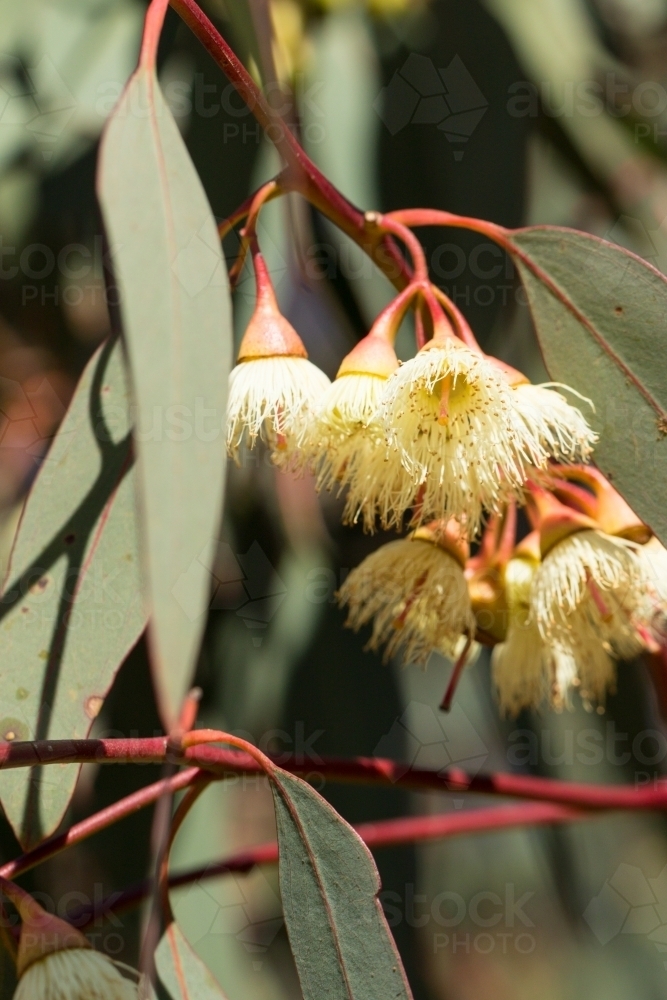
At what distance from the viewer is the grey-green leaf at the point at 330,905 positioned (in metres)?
0.67

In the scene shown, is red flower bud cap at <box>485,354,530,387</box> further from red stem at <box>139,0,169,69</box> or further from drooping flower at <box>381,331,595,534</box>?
red stem at <box>139,0,169,69</box>

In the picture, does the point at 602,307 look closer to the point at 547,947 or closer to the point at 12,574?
the point at 12,574

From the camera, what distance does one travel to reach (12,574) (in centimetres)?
82

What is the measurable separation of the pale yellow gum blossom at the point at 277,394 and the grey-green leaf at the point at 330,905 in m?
0.26

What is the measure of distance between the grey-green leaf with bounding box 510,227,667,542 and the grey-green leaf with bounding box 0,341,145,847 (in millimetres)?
368

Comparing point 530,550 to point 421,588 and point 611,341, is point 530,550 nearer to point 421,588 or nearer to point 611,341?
point 421,588

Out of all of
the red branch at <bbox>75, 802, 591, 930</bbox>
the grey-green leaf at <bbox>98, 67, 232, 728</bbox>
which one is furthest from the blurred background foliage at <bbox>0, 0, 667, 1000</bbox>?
the grey-green leaf at <bbox>98, 67, 232, 728</bbox>

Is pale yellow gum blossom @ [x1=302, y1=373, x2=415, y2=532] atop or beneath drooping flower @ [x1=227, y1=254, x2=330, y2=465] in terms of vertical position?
beneath

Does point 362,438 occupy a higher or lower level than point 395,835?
higher

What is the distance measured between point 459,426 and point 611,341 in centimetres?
14

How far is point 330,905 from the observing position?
70cm

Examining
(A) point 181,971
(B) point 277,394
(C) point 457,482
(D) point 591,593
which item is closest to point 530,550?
(D) point 591,593

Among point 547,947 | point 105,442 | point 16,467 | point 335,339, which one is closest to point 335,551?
point 335,339

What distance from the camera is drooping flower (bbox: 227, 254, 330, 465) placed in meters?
0.76
